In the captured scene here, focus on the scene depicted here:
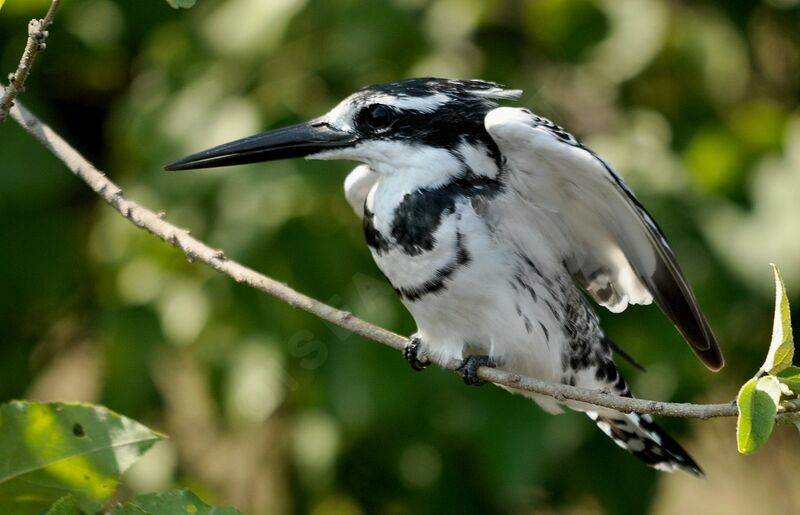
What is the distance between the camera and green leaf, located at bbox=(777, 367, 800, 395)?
1182 millimetres

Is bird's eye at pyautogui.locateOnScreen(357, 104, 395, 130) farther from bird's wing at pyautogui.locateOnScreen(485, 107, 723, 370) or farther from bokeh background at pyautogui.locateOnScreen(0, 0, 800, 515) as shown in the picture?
bokeh background at pyautogui.locateOnScreen(0, 0, 800, 515)

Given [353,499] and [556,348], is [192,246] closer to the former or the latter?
[556,348]

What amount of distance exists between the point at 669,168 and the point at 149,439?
1.48m

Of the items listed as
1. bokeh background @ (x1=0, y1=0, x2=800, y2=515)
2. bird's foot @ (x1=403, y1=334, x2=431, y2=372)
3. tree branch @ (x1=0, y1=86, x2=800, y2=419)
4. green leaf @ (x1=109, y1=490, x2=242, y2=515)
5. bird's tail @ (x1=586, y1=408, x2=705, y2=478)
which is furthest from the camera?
bokeh background @ (x1=0, y1=0, x2=800, y2=515)

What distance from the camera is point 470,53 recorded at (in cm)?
259

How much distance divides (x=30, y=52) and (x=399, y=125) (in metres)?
0.73

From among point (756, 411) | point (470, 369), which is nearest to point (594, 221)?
point (470, 369)

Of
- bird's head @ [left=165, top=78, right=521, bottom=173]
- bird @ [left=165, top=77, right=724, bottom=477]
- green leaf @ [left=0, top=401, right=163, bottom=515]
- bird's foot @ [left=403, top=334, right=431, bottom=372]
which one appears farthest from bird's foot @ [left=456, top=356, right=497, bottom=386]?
green leaf @ [left=0, top=401, right=163, bottom=515]

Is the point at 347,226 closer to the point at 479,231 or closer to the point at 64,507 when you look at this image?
the point at 479,231

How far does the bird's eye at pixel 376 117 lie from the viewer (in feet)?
6.28

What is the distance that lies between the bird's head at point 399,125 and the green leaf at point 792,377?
0.82 m

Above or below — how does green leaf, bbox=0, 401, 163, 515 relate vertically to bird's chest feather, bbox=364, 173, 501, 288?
above

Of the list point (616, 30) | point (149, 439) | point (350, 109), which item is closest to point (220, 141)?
point (350, 109)

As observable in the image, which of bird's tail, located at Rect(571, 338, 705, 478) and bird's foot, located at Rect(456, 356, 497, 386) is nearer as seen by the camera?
bird's foot, located at Rect(456, 356, 497, 386)
